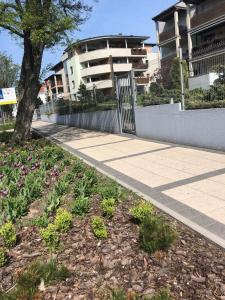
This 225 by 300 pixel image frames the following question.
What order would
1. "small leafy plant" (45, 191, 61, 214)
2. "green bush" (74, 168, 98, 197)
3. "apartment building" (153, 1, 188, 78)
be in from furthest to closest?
"apartment building" (153, 1, 188, 78) → "green bush" (74, 168, 98, 197) → "small leafy plant" (45, 191, 61, 214)

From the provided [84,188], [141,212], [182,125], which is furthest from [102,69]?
[141,212]

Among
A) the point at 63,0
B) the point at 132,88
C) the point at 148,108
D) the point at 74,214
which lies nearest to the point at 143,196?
the point at 74,214

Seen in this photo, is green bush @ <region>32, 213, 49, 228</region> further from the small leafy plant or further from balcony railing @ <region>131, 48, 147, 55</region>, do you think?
balcony railing @ <region>131, 48, 147, 55</region>

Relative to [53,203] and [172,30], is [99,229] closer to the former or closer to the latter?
[53,203]

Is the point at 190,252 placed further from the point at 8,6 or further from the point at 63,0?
the point at 63,0

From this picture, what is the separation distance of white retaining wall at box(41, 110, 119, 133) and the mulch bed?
1167cm

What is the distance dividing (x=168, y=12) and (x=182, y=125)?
33.5m

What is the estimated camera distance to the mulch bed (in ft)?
10.9

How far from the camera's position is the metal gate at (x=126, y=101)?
13844 mm

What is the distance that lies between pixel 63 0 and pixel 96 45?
47547mm

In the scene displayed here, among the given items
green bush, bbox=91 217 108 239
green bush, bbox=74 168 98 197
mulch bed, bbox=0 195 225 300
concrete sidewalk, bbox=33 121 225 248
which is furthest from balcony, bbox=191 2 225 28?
green bush, bbox=91 217 108 239

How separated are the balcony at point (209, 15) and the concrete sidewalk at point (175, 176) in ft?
81.2

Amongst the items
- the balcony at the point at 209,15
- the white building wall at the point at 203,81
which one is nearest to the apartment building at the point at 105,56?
the balcony at the point at 209,15

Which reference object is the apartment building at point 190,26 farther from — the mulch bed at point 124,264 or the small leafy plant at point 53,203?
the mulch bed at point 124,264
